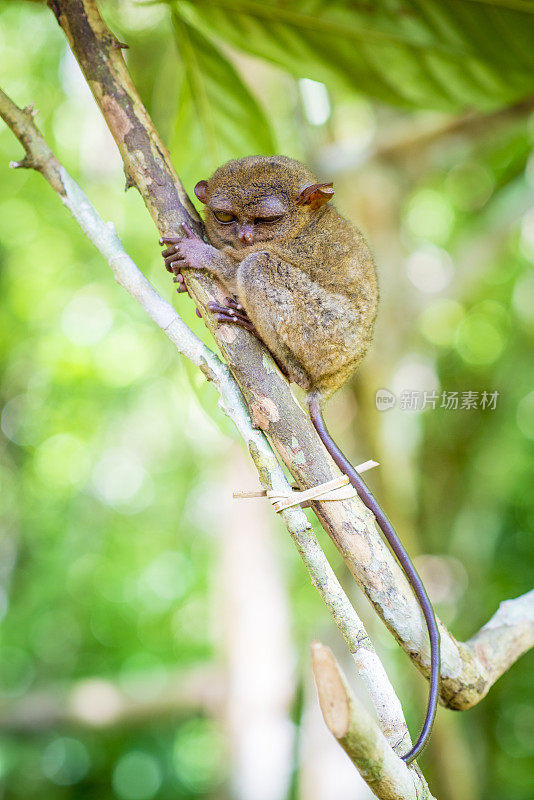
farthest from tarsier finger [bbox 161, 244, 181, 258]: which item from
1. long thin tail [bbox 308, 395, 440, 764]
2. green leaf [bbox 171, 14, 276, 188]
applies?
green leaf [bbox 171, 14, 276, 188]

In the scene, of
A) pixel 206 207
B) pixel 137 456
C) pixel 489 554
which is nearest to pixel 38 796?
pixel 137 456

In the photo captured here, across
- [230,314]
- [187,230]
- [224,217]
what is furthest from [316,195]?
[230,314]

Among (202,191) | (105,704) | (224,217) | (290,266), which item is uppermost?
(202,191)

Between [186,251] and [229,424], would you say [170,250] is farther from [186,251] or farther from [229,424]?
[229,424]

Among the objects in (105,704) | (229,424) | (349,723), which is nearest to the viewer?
(349,723)

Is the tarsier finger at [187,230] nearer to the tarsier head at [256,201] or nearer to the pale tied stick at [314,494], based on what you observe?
the tarsier head at [256,201]

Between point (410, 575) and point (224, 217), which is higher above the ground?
point (224, 217)

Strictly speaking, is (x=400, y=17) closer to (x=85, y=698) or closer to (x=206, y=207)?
(x=206, y=207)

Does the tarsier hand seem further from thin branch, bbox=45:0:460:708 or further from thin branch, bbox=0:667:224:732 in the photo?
thin branch, bbox=0:667:224:732
